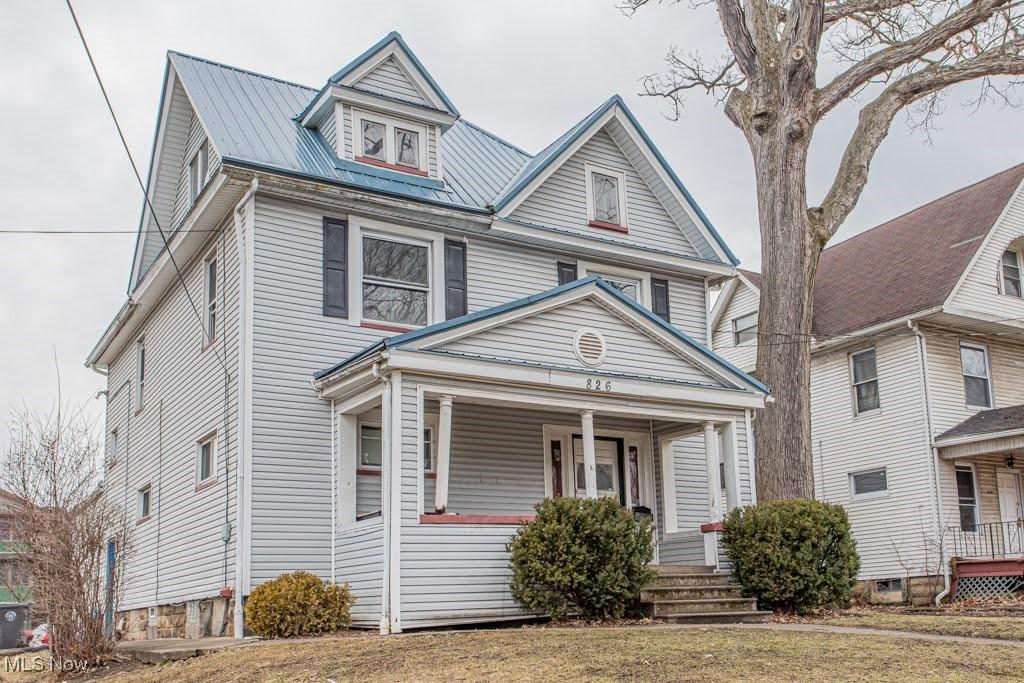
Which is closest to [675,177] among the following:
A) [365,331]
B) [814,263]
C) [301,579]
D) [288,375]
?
[814,263]

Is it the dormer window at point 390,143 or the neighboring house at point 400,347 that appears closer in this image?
the neighboring house at point 400,347

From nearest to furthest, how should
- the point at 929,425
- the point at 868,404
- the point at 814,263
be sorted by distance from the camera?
the point at 814,263, the point at 929,425, the point at 868,404

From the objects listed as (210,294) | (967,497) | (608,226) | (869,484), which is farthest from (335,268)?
(967,497)

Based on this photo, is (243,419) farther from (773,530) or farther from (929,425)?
(929,425)

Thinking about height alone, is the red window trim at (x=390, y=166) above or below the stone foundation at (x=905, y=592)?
above

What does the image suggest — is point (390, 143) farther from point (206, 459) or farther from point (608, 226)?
point (206, 459)

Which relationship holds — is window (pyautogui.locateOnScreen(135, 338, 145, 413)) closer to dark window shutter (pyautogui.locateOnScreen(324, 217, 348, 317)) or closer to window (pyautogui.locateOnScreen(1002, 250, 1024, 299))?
dark window shutter (pyautogui.locateOnScreen(324, 217, 348, 317))

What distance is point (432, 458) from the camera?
1525 cm

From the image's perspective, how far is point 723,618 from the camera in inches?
517

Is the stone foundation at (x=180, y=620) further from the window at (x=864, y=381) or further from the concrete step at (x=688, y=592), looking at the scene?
the window at (x=864, y=381)

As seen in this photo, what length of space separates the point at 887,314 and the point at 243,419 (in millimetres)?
15093

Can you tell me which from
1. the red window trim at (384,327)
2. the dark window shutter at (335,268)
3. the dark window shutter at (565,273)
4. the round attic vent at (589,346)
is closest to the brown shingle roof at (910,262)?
the dark window shutter at (565,273)

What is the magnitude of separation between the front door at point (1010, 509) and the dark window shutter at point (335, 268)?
15.5 metres

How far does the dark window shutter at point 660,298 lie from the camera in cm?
1858
